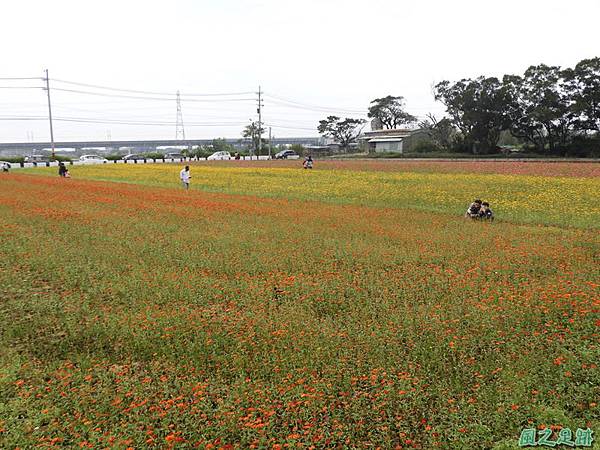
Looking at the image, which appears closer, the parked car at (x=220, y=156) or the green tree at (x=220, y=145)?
the parked car at (x=220, y=156)

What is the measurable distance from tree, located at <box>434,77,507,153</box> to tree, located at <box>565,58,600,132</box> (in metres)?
7.57

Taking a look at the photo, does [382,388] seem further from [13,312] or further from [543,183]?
[543,183]

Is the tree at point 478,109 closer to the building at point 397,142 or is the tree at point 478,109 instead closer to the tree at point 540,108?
the tree at point 540,108

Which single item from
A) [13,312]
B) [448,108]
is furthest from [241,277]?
[448,108]

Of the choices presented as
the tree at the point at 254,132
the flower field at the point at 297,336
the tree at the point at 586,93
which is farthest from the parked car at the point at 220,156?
the flower field at the point at 297,336

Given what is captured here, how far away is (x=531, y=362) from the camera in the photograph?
6.05 m

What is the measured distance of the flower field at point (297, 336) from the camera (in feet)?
16.6

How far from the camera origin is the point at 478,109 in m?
59.1

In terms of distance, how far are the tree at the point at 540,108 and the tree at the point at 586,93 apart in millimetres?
598

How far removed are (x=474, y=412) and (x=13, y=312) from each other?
24.6 ft

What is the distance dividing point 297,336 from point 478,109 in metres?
58.7

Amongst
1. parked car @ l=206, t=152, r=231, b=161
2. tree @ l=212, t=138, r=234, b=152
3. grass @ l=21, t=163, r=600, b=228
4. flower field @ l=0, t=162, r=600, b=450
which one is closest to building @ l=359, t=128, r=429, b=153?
parked car @ l=206, t=152, r=231, b=161

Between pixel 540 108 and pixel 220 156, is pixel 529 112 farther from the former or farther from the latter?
pixel 220 156

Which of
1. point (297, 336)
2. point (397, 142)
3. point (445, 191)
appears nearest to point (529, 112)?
point (397, 142)
